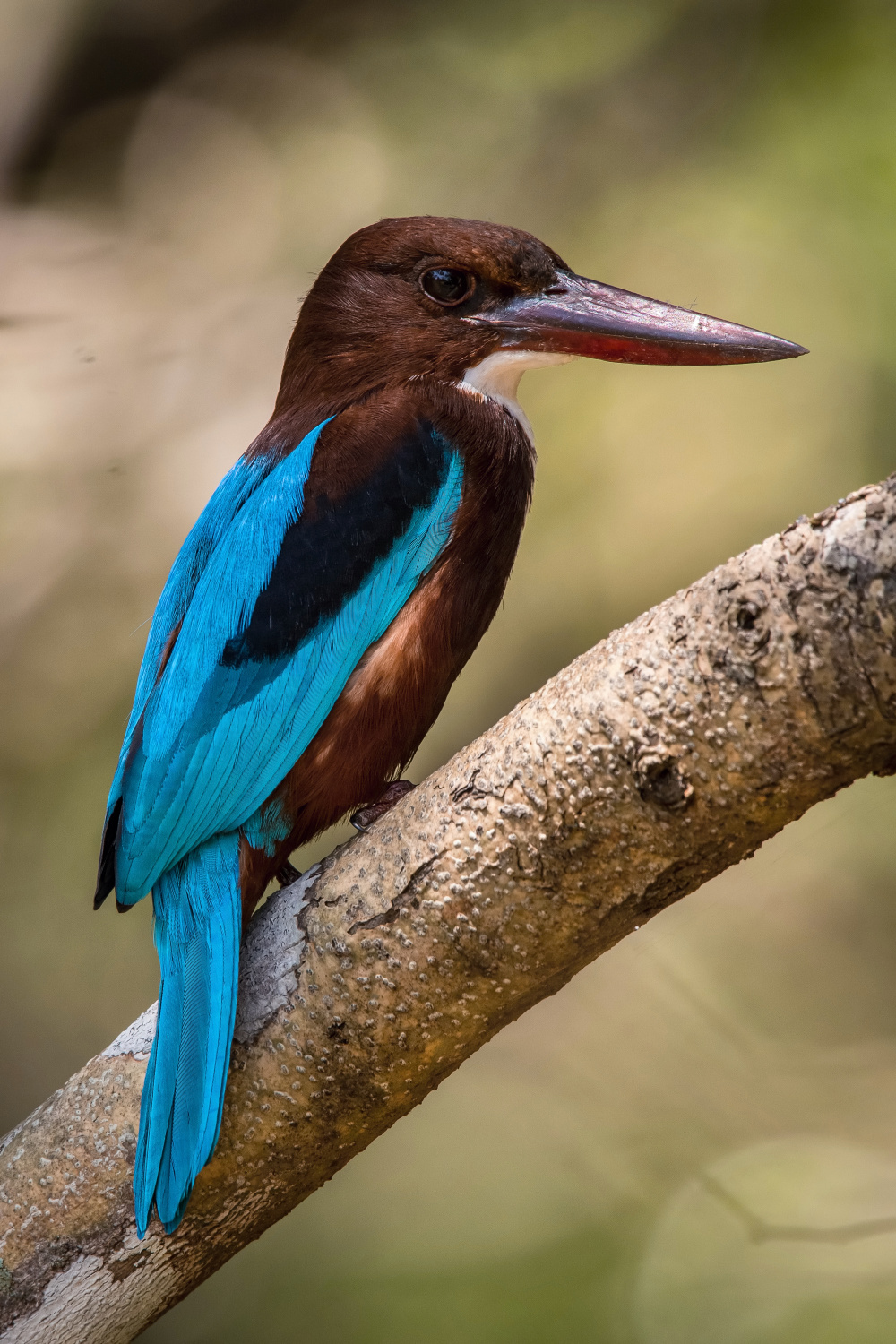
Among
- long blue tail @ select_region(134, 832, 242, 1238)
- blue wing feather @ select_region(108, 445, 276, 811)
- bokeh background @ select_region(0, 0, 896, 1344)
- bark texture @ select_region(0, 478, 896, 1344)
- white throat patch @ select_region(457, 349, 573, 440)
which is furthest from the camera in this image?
bokeh background @ select_region(0, 0, 896, 1344)

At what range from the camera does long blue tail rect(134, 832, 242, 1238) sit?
1.34 meters

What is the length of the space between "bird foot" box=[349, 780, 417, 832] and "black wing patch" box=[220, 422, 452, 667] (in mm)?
254

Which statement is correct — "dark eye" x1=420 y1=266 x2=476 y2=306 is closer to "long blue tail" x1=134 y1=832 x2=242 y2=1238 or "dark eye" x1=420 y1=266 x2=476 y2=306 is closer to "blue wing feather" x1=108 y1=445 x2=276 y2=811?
"blue wing feather" x1=108 y1=445 x2=276 y2=811

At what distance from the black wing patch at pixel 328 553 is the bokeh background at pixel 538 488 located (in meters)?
0.89

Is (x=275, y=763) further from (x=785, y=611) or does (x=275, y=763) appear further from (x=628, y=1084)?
(x=628, y=1084)

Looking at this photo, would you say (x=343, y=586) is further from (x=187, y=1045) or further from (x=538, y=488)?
(x=538, y=488)

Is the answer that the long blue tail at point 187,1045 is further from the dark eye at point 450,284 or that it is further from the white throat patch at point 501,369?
the dark eye at point 450,284

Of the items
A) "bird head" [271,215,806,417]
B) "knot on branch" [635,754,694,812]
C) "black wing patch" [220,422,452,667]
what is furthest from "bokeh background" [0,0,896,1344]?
"knot on branch" [635,754,694,812]

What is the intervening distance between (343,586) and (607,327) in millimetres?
626

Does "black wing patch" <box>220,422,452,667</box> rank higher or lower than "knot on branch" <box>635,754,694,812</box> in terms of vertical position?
higher

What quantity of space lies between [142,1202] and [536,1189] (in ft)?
5.12

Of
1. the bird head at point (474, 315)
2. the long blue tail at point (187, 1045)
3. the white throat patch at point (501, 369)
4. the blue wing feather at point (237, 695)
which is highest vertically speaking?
the bird head at point (474, 315)

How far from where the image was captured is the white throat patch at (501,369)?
192cm

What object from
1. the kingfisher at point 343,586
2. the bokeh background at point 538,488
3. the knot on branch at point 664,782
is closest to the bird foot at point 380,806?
the kingfisher at point 343,586
